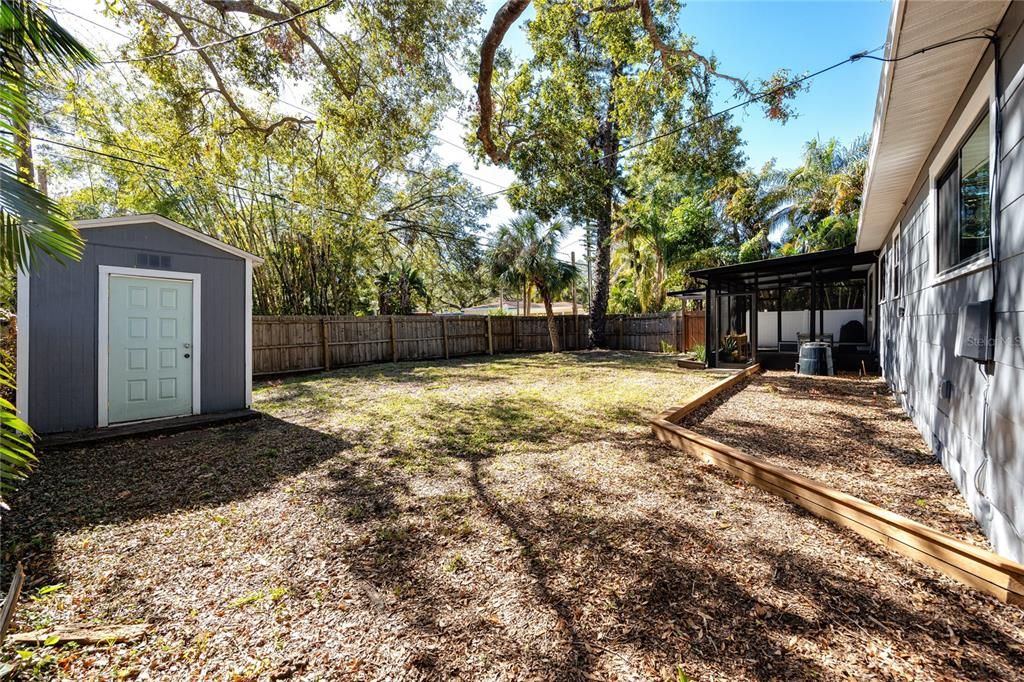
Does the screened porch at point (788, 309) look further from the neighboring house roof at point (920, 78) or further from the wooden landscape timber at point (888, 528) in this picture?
the wooden landscape timber at point (888, 528)

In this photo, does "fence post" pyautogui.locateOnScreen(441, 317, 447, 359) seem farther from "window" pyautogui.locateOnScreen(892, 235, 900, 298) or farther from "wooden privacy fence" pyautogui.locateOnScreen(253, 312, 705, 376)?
"window" pyautogui.locateOnScreen(892, 235, 900, 298)

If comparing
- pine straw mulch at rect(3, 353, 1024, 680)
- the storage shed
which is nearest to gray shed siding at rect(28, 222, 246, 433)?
the storage shed

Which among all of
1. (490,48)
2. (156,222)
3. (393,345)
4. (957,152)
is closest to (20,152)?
(156,222)

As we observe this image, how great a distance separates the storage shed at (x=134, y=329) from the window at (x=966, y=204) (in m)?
7.22

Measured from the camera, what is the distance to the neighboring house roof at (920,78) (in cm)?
238

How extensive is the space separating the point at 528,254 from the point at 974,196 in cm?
1327

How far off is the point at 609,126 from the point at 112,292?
14334 millimetres

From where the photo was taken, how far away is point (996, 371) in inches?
89.8

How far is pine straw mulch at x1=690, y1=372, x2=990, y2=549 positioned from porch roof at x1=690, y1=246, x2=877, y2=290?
3072 millimetres

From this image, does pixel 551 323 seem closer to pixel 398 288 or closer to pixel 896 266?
pixel 398 288

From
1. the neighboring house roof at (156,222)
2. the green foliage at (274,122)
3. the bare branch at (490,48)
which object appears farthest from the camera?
the green foliage at (274,122)

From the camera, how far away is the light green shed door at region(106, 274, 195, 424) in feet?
16.6

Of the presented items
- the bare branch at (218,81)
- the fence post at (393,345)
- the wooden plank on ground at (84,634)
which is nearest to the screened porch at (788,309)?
the fence post at (393,345)

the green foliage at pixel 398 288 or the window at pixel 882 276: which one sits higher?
the green foliage at pixel 398 288
